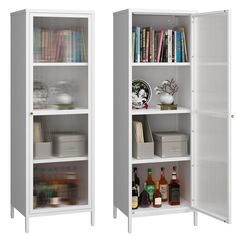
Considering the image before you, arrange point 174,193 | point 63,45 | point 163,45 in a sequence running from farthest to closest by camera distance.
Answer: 1. point 174,193
2. point 163,45
3. point 63,45

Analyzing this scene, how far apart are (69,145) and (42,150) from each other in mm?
256

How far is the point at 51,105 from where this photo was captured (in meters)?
5.64

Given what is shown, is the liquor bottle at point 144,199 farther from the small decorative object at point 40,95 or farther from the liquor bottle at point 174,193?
the small decorative object at point 40,95

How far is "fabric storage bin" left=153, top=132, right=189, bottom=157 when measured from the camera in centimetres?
577

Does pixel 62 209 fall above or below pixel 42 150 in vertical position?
below

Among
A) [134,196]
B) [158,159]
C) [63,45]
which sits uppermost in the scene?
[63,45]

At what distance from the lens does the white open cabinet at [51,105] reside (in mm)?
5414

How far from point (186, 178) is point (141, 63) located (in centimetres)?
118

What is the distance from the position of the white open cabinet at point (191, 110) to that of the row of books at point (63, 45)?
1.07 feet

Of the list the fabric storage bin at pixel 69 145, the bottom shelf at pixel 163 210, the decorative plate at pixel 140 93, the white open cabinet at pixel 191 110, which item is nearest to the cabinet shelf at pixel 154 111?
the white open cabinet at pixel 191 110

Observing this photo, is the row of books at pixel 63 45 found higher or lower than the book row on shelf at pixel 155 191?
higher

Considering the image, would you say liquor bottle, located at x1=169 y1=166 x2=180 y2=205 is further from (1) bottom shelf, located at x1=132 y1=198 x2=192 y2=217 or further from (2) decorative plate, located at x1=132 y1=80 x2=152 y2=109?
(2) decorative plate, located at x1=132 y1=80 x2=152 y2=109

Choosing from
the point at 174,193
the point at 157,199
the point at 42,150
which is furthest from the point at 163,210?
the point at 42,150

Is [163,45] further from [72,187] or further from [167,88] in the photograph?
[72,187]
